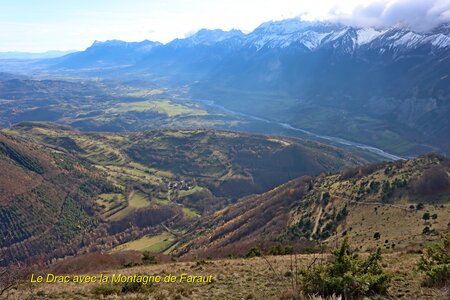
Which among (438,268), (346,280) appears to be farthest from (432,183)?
(346,280)

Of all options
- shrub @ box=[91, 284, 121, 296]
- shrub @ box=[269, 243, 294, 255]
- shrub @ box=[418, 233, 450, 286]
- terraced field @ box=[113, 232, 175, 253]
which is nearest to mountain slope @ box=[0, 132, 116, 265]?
terraced field @ box=[113, 232, 175, 253]

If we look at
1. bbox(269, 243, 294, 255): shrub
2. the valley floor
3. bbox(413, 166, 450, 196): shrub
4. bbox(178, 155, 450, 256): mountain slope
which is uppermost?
the valley floor

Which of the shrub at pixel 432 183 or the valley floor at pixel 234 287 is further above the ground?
the valley floor at pixel 234 287

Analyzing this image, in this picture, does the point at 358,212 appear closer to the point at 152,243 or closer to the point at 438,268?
the point at 438,268

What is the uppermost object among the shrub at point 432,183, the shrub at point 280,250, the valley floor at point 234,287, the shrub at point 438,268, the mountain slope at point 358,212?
the shrub at point 438,268

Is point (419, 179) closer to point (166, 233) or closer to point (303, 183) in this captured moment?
point (303, 183)

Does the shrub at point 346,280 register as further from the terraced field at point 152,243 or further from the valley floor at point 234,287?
the terraced field at point 152,243

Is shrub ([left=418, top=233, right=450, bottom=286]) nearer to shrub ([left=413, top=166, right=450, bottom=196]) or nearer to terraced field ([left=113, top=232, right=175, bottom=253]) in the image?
shrub ([left=413, top=166, right=450, bottom=196])

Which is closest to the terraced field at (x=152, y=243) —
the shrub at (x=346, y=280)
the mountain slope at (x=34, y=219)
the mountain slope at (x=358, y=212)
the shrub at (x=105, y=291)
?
the mountain slope at (x=34, y=219)
